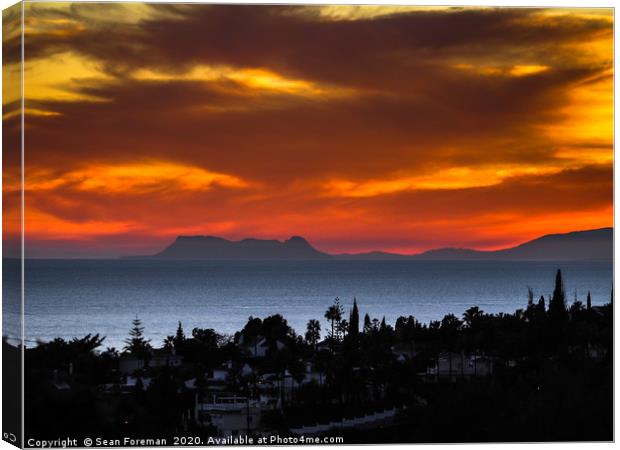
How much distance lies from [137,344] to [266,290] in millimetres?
2886

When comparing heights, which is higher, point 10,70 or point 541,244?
point 10,70

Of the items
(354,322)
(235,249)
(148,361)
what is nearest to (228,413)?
(148,361)

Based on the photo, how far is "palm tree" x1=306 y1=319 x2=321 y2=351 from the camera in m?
12.6

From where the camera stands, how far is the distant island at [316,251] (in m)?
12.4

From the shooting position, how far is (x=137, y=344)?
1225 centimetres

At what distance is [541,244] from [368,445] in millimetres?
2828

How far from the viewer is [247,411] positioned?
11.5 meters

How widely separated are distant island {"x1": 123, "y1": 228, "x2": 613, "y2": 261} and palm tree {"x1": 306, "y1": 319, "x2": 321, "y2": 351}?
0.68 m

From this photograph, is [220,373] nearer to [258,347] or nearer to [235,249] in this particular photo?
[258,347]

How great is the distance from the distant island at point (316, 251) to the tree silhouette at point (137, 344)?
0.73 m

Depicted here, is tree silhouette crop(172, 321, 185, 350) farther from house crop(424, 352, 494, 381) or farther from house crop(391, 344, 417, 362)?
house crop(424, 352, 494, 381)

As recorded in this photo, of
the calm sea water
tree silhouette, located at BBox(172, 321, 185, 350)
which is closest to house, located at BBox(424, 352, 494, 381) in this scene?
the calm sea water

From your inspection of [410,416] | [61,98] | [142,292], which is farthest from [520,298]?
[61,98]

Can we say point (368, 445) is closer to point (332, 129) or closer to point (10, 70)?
point (332, 129)
